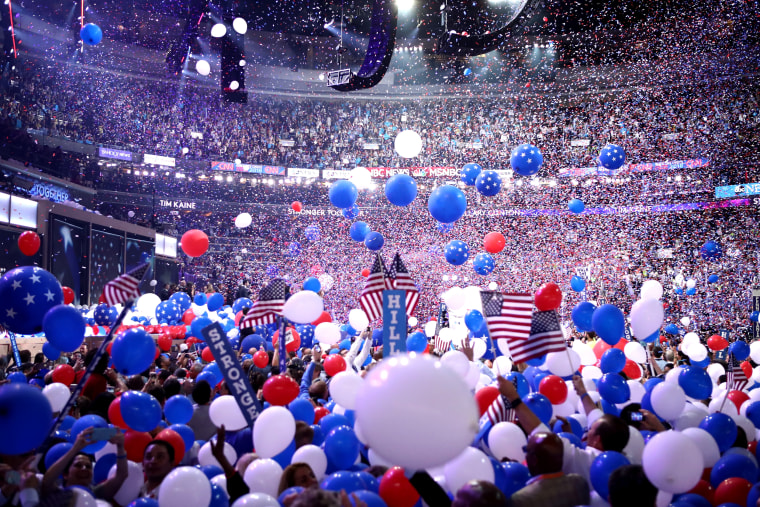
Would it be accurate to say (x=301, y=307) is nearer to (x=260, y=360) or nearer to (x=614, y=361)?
(x=260, y=360)

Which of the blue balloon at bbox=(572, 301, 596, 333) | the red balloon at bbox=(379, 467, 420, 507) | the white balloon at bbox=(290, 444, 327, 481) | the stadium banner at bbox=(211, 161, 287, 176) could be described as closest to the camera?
the red balloon at bbox=(379, 467, 420, 507)

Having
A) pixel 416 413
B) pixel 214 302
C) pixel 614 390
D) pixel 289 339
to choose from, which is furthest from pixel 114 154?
pixel 416 413

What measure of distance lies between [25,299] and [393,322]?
268cm

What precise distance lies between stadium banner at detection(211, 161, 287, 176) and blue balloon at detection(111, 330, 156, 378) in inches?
843

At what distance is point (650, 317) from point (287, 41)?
82.6ft

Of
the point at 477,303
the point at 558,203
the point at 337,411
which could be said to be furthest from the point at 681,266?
the point at 337,411

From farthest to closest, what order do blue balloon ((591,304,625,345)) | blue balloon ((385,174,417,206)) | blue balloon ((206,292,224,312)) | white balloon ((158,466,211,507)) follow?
blue balloon ((206,292,224,312)), blue balloon ((385,174,417,206)), blue balloon ((591,304,625,345)), white balloon ((158,466,211,507))

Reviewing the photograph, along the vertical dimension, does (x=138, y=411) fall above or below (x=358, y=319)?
below

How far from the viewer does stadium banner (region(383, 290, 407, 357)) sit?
3414mm

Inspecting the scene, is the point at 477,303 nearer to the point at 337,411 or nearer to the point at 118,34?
the point at 337,411

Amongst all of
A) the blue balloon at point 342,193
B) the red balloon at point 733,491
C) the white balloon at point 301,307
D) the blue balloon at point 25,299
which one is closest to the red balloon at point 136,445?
the blue balloon at point 25,299

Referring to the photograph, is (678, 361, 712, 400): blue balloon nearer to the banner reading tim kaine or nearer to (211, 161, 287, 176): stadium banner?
the banner reading tim kaine

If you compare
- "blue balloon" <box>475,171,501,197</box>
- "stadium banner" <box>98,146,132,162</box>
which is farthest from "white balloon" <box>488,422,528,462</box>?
"stadium banner" <box>98,146,132,162</box>

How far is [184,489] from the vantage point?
2.56 m
